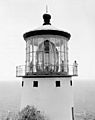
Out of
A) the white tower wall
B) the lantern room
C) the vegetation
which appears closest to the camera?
the vegetation

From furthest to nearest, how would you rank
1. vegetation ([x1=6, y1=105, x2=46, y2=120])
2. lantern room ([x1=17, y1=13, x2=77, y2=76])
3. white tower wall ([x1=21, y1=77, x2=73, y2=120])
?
lantern room ([x1=17, y1=13, x2=77, y2=76]) → white tower wall ([x1=21, y1=77, x2=73, y2=120]) → vegetation ([x1=6, y1=105, x2=46, y2=120])

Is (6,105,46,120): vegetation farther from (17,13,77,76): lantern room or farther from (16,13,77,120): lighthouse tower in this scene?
(17,13,77,76): lantern room

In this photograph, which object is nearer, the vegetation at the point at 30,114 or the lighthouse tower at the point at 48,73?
the vegetation at the point at 30,114

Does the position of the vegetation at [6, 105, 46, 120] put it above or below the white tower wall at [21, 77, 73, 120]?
below

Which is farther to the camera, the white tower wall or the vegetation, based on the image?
the white tower wall

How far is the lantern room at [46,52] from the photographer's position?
7.43 meters

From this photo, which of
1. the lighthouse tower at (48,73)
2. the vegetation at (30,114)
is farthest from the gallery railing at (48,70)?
the vegetation at (30,114)

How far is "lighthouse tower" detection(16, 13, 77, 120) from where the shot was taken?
280 inches

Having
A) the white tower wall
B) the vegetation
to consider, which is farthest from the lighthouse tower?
the vegetation

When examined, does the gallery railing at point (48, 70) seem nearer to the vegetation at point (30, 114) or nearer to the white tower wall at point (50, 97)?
the white tower wall at point (50, 97)

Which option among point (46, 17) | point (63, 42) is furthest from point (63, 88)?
point (46, 17)

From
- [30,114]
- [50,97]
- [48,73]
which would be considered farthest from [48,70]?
[30,114]

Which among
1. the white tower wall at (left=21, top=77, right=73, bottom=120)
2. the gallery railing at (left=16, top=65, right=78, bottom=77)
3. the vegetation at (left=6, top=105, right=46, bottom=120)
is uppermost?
the gallery railing at (left=16, top=65, right=78, bottom=77)

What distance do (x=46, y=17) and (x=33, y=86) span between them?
284cm
